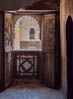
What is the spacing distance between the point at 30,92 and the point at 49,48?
4.26 feet

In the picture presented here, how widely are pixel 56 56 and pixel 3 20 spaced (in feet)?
5.60

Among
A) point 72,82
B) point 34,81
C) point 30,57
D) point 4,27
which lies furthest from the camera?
point 30,57

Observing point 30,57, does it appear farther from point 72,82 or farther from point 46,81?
point 72,82

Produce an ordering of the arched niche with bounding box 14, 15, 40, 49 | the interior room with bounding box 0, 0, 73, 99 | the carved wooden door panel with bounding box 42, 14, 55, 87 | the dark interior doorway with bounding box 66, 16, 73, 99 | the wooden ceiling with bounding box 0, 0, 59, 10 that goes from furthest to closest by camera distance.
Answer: the arched niche with bounding box 14, 15, 40, 49, the carved wooden door panel with bounding box 42, 14, 55, 87, the wooden ceiling with bounding box 0, 0, 59, 10, the interior room with bounding box 0, 0, 73, 99, the dark interior doorway with bounding box 66, 16, 73, 99

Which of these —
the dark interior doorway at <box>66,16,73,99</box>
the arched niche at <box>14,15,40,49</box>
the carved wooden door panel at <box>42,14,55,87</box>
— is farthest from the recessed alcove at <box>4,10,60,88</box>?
the arched niche at <box>14,15,40,49</box>

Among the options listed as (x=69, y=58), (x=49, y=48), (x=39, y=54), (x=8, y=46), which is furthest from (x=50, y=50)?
(x=69, y=58)

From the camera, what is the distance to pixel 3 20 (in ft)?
18.3

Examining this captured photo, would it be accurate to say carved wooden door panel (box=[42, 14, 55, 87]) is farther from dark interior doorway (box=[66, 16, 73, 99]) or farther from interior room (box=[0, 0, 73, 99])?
dark interior doorway (box=[66, 16, 73, 99])

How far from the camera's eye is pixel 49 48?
595cm

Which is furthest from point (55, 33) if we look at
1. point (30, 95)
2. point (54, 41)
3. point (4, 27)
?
point (30, 95)

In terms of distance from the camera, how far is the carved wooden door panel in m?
5.88

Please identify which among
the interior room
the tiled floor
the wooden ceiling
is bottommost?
the tiled floor

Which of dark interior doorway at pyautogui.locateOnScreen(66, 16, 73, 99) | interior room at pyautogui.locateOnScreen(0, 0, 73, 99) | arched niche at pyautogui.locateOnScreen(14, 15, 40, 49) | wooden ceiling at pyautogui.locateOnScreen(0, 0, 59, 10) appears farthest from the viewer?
arched niche at pyautogui.locateOnScreen(14, 15, 40, 49)

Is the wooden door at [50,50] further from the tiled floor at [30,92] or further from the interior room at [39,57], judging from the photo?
the tiled floor at [30,92]
